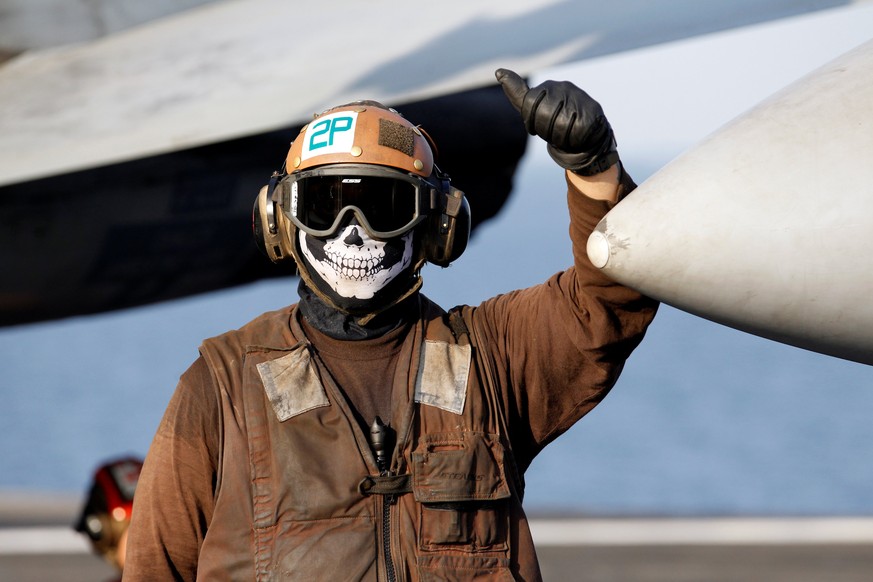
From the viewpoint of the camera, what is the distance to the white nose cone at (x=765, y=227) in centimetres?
241

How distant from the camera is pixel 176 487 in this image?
2578 mm

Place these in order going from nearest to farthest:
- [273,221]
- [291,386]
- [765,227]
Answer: [765,227] < [291,386] < [273,221]

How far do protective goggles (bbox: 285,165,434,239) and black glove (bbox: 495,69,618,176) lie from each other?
37cm

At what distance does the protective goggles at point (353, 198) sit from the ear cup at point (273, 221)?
10cm

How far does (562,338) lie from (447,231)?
0.34 m

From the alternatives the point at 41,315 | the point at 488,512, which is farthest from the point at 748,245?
the point at 41,315

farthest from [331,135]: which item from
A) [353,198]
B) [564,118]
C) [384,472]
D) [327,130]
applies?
[384,472]

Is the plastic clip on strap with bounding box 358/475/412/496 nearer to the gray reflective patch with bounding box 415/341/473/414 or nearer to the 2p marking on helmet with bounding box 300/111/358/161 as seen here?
the gray reflective patch with bounding box 415/341/473/414

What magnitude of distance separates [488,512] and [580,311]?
42cm

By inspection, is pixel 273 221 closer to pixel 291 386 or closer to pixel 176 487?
pixel 291 386

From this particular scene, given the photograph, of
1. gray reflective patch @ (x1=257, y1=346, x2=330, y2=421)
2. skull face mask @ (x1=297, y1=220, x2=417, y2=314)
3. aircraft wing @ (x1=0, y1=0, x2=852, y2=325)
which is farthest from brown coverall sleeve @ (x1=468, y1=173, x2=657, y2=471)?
aircraft wing @ (x1=0, y1=0, x2=852, y2=325)

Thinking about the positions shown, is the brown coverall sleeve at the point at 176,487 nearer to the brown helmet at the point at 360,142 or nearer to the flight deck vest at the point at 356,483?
the flight deck vest at the point at 356,483

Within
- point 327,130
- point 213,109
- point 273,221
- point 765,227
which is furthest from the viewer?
point 213,109

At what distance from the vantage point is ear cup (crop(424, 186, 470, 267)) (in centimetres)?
272
